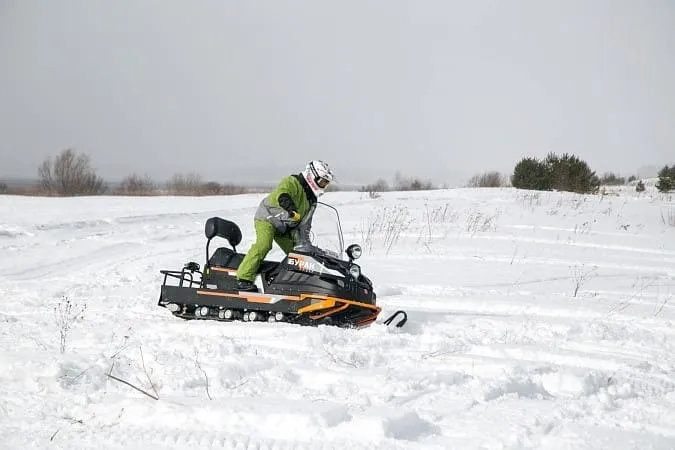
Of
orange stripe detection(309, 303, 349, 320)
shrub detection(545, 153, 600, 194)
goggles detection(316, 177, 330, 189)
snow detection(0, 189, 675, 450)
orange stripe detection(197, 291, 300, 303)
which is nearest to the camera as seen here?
snow detection(0, 189, 675, 450)

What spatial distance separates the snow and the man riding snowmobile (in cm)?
86

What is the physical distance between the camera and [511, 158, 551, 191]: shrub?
80.2 ft

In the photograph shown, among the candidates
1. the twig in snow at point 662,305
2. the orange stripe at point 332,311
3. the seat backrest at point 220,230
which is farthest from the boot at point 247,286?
the twig in snow at point 662,305

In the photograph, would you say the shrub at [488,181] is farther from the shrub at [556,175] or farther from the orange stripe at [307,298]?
the orange stripe at [307,298]

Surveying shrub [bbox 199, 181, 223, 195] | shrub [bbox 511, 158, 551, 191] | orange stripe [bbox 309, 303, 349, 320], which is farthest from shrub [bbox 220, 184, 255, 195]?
orange stripe [bbox 309, 303, 349, 320]

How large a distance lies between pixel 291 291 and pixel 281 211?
90 cm

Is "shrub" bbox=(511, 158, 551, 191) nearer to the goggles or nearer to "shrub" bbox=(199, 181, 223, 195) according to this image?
"shrub" bbox=(199, 181, 223, 195)

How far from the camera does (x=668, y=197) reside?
67.2 feet

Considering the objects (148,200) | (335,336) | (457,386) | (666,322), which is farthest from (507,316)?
(148,200)

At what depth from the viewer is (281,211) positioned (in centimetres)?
643

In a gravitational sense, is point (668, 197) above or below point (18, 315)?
above

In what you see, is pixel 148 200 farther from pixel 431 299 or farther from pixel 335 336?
pixel 335 336

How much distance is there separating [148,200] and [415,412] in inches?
614

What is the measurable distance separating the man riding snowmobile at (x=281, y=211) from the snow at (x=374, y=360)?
0.86 meters
